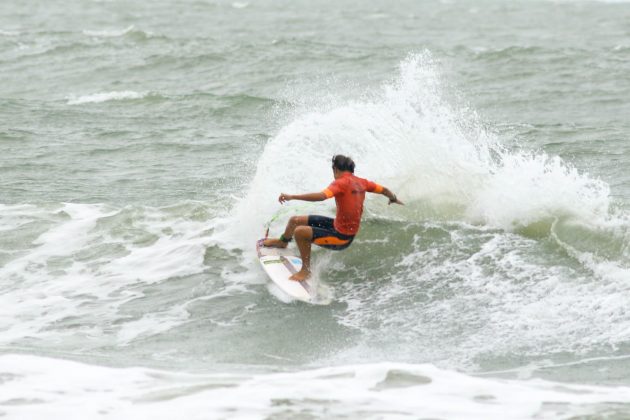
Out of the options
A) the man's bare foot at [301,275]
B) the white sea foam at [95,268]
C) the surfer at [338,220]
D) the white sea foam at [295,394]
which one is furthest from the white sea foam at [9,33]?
the white sea foam at [295,394]

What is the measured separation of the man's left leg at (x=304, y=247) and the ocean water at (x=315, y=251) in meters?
0.39

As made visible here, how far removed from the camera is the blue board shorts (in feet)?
37.3

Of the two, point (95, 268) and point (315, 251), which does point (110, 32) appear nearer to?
point (95, 268)

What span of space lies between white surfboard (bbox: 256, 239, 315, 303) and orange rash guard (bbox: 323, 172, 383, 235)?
743 mm

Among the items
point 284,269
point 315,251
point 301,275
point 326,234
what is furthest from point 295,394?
point 315,251

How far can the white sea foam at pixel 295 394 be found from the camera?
7.80 m

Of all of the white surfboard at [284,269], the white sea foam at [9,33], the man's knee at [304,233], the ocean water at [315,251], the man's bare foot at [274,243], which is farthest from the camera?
the white sea foam at [9,33]

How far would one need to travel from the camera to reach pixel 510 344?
372 inches

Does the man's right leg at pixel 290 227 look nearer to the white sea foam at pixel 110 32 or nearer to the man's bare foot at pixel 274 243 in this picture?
the man's bare foot at pixel 274 243

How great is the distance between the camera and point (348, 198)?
1122 centimetres

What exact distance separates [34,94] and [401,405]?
58.9 ft

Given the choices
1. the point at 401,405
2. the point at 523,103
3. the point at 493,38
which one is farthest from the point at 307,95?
the point at 401,405

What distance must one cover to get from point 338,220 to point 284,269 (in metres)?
0.88

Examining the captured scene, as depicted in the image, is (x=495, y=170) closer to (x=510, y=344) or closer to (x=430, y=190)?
(x=430, y=190)
